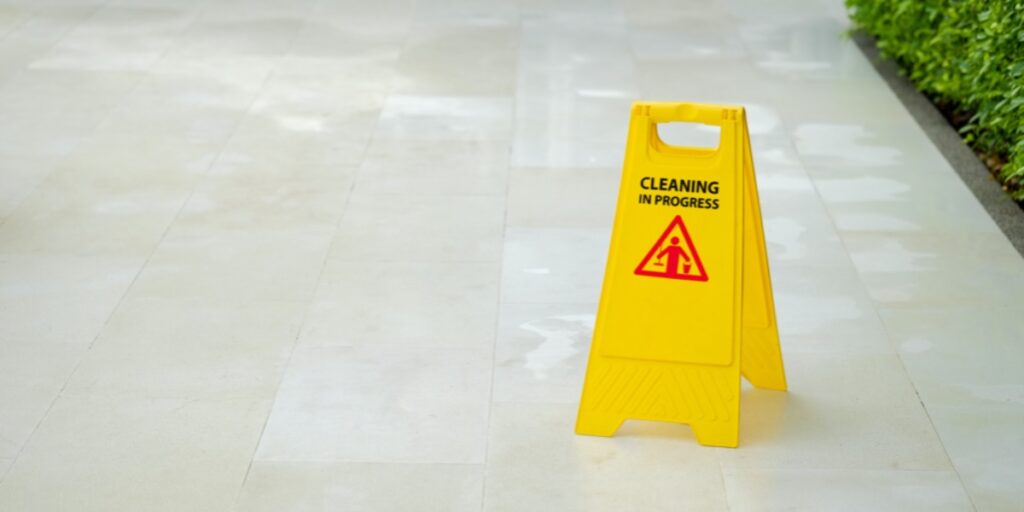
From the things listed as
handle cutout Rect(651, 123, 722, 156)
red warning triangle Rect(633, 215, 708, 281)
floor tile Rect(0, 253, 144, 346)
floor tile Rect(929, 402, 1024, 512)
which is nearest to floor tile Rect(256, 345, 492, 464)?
red warning triangle Rect(633, 215, 708, 281)

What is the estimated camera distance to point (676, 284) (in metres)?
3.95

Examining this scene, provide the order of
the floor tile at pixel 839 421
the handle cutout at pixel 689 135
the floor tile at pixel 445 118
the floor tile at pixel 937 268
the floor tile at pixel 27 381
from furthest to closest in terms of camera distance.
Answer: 1. the floor tile at pixel 445 118
2. the handle cutout at pixel 689 135
3. the floor tile at pixel 937 268
4. the floor tile at pixel 27 381
5. the floor tile at pixel 839 421

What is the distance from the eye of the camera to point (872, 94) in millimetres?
7230

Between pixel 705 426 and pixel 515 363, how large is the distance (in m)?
0.77

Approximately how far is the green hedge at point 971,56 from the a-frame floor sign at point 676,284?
193cm

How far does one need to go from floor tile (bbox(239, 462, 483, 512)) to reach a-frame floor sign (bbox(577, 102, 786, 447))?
47 centimetres

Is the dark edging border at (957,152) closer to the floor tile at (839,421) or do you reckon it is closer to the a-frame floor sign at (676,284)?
the floor tile at (839,421)

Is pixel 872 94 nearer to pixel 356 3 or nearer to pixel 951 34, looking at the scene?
pixel 951 34

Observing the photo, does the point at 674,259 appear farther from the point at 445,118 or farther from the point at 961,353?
the point at 445,118

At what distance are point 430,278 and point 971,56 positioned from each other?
107 inches

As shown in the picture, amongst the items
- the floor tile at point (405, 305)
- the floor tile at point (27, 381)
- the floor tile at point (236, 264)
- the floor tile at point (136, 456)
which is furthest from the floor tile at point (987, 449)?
the floor tile at point (27, 381)

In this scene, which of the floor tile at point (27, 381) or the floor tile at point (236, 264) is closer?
the floor tile at point (27, 381)

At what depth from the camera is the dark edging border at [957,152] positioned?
5652 millimetres

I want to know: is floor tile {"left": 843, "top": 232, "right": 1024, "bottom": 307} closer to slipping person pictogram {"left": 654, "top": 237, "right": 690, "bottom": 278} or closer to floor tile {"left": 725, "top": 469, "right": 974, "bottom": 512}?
floor tile {"left": 725, "top": 469, "right": 974, "bottom": 512}
